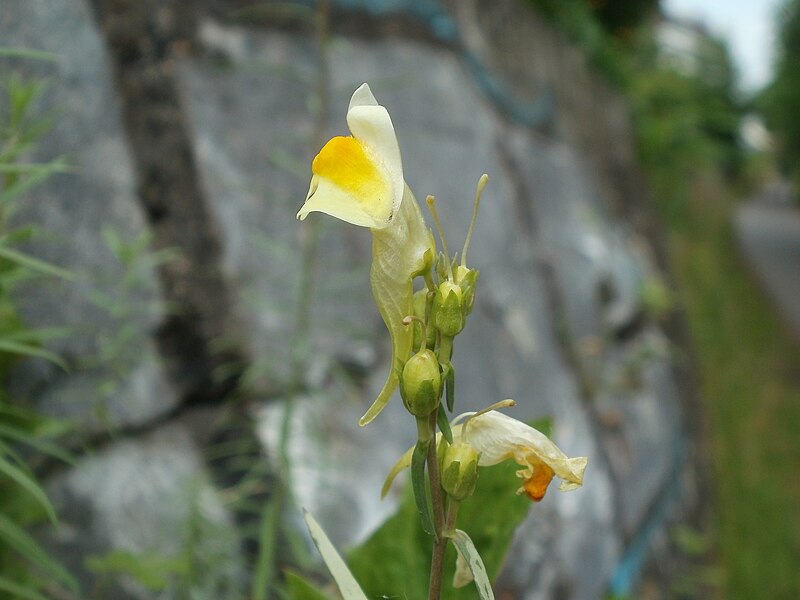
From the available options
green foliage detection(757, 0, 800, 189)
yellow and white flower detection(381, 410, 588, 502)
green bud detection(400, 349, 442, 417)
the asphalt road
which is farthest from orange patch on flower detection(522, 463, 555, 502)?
green foliage detection(757, 0, 800, 189)

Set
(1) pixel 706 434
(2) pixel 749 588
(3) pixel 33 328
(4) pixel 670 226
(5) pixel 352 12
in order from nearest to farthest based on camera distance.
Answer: (3) pixel 33 328 → (5) pixel 352 12 → (2) pixel 749 588 → (1) pixel 706 434 → (4) pixel 670 226

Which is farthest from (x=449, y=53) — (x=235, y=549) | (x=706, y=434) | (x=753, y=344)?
(x=753, y=344)

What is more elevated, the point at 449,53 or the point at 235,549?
the point at 449,53

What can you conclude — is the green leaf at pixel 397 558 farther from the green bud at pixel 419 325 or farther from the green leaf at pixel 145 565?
the green bud at pixel 419 325

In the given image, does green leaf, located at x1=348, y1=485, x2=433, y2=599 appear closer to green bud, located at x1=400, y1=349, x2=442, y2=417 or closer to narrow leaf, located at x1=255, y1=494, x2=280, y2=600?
narrow leaf, located at x1=255, y1=494, x2=280, y2=600

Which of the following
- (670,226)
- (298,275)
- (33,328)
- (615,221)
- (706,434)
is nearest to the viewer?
(33,328)

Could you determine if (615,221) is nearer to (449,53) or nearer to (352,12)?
(449,53)

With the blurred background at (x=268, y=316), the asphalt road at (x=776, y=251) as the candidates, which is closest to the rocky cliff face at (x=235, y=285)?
the blurred background at (x=268, y=316)
